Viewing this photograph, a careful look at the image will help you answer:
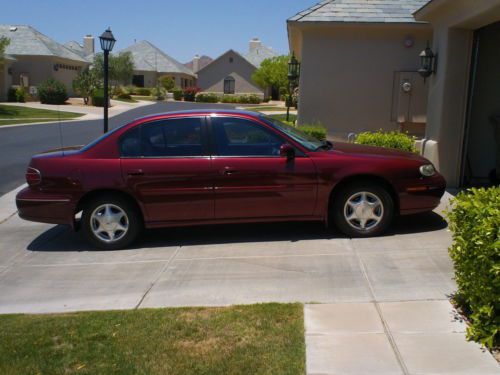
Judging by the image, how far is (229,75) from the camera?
6550cm

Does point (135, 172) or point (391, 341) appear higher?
point (135, 172)

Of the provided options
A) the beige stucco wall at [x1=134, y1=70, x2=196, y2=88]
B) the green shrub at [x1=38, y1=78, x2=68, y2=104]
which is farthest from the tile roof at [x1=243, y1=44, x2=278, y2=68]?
the green shrub at [x1=38, y1=78, x2=68, y2=104]

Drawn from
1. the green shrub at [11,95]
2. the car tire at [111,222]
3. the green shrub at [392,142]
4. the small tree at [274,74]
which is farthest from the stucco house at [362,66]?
the small tree at [274,74]

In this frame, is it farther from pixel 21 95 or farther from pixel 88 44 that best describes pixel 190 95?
pixel 88 44

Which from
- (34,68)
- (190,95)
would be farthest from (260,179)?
(190,95)

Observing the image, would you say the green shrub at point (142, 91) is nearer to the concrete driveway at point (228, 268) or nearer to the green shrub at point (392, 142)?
the green shrub at point (392, 142)

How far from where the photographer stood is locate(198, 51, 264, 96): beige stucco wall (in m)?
65.0

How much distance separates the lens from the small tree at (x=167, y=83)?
6794cm

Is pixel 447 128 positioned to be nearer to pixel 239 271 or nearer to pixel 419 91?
pixel 419 91

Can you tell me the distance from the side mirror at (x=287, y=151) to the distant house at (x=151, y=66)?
63.1m

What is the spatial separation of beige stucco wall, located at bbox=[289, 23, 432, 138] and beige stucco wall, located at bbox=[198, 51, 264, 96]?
51.5 meters

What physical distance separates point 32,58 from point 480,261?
4776 cm

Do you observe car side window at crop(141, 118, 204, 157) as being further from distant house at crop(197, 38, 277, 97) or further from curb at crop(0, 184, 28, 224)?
distant house at crop(197, 38, 277, 97)

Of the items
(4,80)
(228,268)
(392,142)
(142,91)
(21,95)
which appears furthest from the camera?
(142,91)
